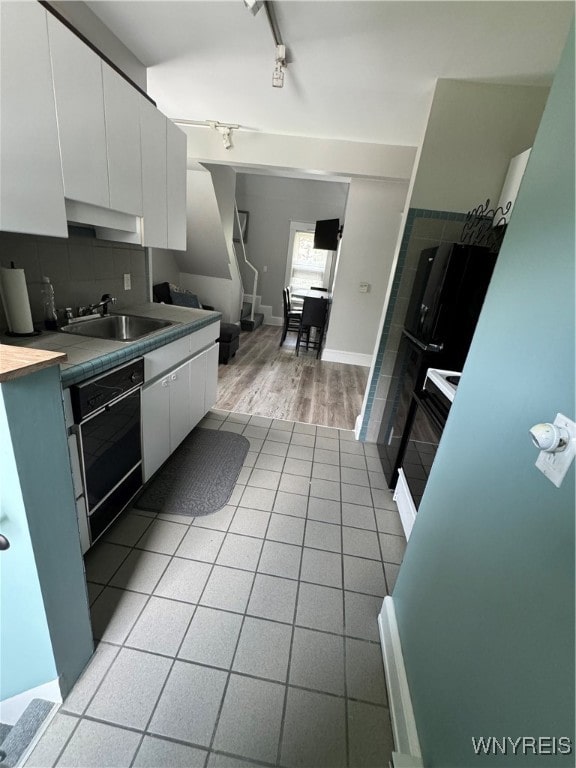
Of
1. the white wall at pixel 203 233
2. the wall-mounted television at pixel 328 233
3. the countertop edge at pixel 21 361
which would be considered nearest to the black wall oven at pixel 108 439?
the countertop edge at pixel 21 361

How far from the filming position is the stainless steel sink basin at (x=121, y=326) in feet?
6.54

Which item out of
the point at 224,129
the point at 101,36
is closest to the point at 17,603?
the point at 101,36

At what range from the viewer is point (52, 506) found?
889 mm

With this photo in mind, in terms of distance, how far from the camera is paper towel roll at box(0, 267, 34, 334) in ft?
4.57

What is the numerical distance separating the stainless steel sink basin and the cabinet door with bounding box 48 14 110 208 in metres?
0.72

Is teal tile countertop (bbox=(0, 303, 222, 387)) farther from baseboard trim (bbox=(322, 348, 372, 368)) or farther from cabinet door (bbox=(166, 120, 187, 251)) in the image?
baseboard trim (bbox=(322, 348, 372, 368))

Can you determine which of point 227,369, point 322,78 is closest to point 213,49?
point 322,78

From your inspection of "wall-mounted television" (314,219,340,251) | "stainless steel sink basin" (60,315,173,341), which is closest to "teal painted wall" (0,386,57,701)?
"stainless steel sink basin" (60,315,173,341)

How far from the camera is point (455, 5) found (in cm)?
138

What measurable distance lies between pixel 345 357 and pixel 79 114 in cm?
420

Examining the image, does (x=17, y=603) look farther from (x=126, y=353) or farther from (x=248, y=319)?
(x=248, y=319)

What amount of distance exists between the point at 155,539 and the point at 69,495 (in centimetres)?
88

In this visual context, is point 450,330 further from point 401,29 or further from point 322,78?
point 322,78
